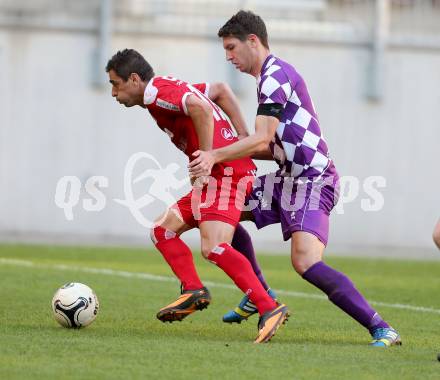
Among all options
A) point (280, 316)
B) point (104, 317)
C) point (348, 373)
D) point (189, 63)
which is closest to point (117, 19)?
point (189, 63)

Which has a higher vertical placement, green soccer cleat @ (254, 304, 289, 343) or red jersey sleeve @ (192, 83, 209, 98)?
red jersey sleeve @ (192, 83, 209, 98)

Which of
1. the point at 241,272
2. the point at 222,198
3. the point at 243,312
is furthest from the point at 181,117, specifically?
the point at 243,312

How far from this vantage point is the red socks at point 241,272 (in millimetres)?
5988

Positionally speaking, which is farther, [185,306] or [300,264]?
[185,306]

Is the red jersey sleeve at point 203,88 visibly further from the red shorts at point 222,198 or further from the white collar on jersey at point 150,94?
the red shorts at point 222,198

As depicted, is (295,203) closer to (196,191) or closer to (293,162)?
(293,162)

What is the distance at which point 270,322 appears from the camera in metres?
5.87

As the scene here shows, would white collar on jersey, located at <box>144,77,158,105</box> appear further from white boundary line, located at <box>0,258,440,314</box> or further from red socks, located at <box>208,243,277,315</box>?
white boundary line, located at <box>0,258,440,314</box>

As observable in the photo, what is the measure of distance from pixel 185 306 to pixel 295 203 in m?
0.88

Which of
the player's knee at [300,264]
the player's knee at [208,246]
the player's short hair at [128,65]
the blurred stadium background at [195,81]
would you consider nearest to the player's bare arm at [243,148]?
the player's knee at [208,246]

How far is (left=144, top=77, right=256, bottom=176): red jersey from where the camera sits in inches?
244

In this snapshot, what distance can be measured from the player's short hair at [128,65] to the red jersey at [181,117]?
3.1 inches

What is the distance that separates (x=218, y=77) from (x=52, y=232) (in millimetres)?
3596

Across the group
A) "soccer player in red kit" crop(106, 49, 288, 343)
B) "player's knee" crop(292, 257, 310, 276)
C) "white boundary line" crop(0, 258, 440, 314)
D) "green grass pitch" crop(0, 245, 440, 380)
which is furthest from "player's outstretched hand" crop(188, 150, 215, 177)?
"white boundary line" crop(0, 258, 440, 314)
